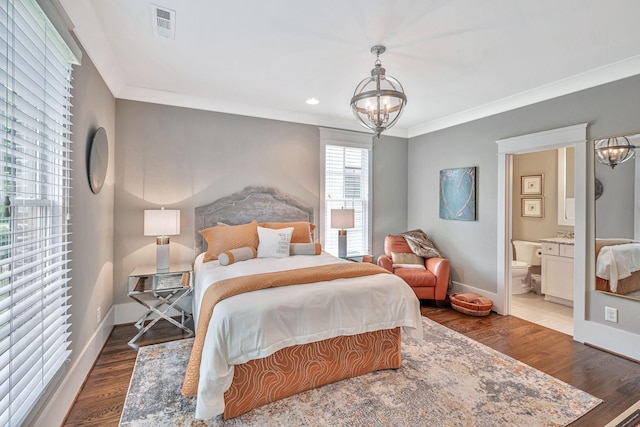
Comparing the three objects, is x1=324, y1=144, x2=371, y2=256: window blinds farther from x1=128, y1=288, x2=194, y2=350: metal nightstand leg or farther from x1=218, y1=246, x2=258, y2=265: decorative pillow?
x1=128, y1=288, x2=194, y2=350: metal nightstand leg

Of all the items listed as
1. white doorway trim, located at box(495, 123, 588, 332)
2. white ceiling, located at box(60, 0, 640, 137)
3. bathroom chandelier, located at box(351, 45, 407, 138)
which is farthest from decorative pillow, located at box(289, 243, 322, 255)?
white doorway trim, located at box(495, 123, 588, 332)

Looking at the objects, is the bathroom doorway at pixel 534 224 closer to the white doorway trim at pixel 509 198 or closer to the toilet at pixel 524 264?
the toilet at pixel 524 264

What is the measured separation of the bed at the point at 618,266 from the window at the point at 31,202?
444cm

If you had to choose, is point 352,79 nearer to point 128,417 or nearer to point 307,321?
point 307,321

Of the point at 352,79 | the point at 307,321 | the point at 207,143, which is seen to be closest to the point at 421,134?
the point at 352,79

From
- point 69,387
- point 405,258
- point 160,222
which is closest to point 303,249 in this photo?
point 160,222

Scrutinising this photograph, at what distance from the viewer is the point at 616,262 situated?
2924 millimetres

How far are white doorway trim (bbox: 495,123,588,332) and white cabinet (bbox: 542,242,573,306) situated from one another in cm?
108

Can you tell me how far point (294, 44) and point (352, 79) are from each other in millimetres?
872

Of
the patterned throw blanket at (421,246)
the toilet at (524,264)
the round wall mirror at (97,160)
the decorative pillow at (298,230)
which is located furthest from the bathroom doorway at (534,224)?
the round wall mirror at (97,160)

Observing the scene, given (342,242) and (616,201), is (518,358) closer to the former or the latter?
(616,201)

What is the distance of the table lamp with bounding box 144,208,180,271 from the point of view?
3172 millimetres

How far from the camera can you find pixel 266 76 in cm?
309

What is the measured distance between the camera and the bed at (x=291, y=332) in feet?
5.96
